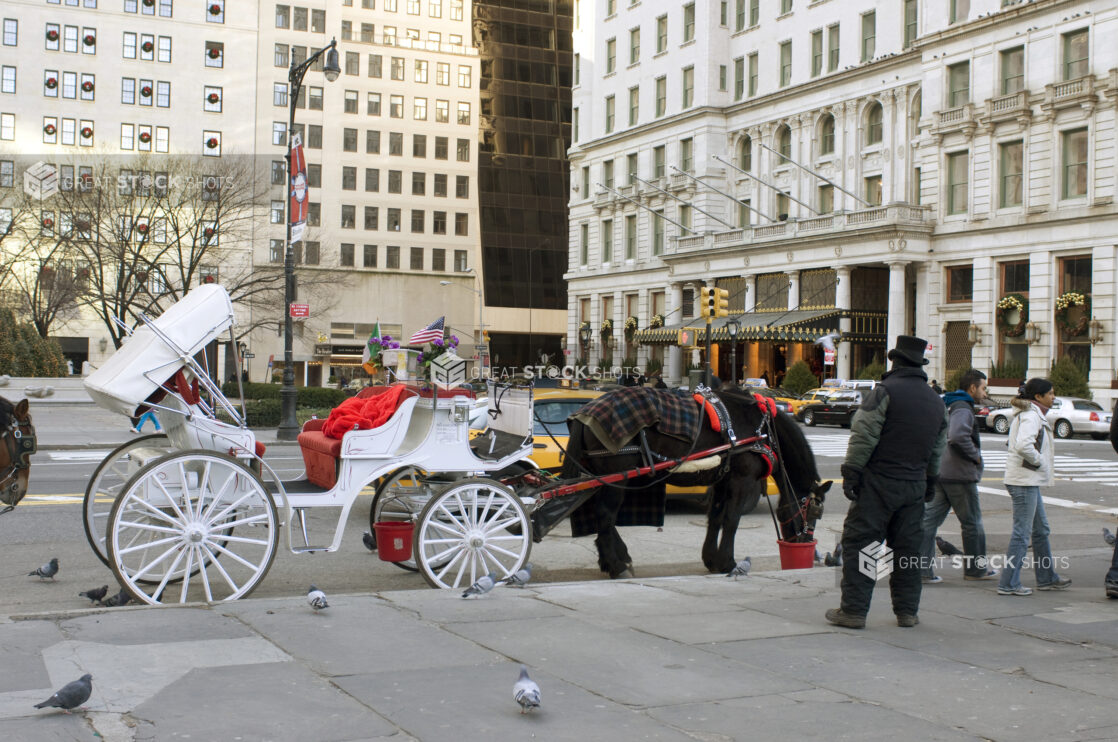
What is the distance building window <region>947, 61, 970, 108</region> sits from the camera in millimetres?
51844

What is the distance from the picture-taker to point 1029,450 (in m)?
9.64

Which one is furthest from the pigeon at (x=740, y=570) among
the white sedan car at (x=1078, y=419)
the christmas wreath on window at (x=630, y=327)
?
the christmas wreath on window at (x=630, y=327)

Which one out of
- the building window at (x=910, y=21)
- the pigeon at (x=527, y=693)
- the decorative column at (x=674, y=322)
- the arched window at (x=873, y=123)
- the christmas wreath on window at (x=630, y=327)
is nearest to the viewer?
the pigeon at (x=527, y=693)

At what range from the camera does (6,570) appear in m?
10.2

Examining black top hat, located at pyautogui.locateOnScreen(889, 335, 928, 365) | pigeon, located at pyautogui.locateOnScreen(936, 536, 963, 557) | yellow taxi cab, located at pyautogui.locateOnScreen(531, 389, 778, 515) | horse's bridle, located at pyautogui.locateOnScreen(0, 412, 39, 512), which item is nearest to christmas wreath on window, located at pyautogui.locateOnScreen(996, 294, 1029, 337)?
yellow taxi cab, located at pyautogui.locateOnScreen(531, 389, 778, 515)

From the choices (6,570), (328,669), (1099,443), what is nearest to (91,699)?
(328,669)

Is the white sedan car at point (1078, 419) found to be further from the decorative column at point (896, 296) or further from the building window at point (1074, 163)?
the decorative column at point (896, 296)

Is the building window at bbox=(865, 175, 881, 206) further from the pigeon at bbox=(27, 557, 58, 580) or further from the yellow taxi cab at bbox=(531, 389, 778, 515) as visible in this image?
the pigeon at bbox=(27, 557, 58, 580)

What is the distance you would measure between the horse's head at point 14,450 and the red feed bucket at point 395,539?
2.86 m

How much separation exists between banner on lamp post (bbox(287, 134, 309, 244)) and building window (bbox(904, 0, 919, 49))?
1583 inches

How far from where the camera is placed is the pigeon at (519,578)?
910cm

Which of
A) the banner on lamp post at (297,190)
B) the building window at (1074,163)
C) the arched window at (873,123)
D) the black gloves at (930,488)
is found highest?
the arched window at (873,123)

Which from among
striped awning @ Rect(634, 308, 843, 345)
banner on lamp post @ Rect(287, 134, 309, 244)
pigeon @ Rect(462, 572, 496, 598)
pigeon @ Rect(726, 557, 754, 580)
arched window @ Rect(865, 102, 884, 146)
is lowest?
pigeon @ Rect(726, 557, 754, 580)

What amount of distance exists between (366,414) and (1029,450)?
588 centimetres
